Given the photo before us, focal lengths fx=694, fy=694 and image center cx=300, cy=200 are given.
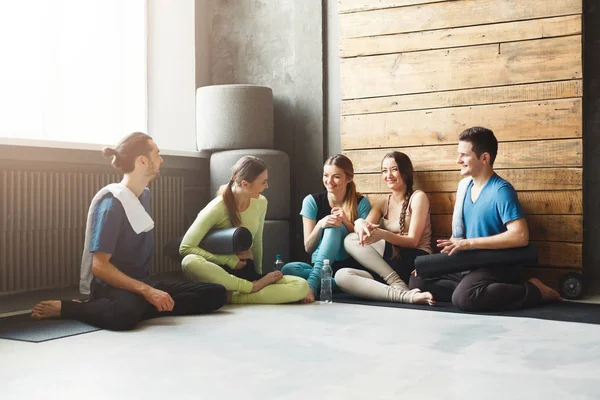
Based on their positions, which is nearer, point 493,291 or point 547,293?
point 493,291

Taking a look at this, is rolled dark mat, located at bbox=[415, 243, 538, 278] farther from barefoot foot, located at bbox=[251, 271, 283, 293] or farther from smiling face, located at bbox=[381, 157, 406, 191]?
barefoot foot, located at bbox=[251, 271, 283, 293]

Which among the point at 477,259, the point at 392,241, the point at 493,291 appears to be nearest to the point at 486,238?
the point at 477,259

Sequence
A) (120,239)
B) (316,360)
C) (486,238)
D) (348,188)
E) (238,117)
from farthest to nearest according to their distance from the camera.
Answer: (238,117) < (348,188) < (486,238) < (120,239) < (316,360)

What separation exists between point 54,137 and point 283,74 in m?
1.81

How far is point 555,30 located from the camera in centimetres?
430

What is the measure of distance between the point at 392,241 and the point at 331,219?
1.32 ft

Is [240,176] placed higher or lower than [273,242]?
higher

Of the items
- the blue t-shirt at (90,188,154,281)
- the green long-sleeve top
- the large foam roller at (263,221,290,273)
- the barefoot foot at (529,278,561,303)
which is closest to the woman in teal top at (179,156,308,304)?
the green long-sleeve top

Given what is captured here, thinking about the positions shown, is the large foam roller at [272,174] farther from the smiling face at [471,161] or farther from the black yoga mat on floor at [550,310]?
the smiling face at [471,161]

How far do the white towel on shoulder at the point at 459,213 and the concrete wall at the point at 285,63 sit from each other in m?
1.37

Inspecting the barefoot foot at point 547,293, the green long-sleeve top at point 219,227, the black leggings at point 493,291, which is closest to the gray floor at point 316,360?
the black leggings at point 493,291

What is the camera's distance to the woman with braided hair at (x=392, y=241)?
4.15 m

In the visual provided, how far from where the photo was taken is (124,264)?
3445 millimetres

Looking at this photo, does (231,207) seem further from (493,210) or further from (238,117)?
(493,210)
